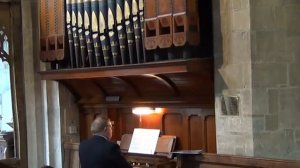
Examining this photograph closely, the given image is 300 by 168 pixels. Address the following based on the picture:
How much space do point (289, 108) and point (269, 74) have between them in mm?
363

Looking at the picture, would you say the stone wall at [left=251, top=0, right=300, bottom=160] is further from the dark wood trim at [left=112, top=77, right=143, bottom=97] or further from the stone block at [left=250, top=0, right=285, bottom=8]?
the dark wood trim at [left=112, top=77, right=143, bottom=97]

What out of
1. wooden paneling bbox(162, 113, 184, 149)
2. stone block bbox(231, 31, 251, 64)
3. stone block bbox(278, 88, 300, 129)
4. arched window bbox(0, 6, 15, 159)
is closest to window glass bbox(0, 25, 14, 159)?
arched window bbox(0, 6, 15, 159)

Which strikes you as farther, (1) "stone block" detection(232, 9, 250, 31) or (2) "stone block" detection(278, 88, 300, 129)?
(2) "stone block" detection(278, 88, 300, 129)

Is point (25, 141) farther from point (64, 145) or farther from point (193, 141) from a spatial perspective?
point (193, 141)

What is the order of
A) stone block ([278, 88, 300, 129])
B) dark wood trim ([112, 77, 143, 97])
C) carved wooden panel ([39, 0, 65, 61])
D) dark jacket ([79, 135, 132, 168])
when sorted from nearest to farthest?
dark jacket ([79, 135, 132, 168]) → stone block ([278, 88, 300, 129]) → dark wood trim ([112, 77, 143, 97]) → carved wooden panel ([39, 0, 65, 61])

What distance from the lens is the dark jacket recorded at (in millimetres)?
4469

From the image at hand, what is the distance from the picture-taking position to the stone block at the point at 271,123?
4.96m

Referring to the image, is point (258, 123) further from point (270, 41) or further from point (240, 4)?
point (240, 4)

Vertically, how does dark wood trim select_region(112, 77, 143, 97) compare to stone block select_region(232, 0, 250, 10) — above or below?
below

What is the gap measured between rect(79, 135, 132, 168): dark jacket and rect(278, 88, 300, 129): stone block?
1504 millimetres

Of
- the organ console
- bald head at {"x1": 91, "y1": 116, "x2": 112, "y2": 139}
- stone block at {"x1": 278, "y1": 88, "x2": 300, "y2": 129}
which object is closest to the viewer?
bald head at {"x1": 91, "y1": 116, "x2": 112, "y2": 139}

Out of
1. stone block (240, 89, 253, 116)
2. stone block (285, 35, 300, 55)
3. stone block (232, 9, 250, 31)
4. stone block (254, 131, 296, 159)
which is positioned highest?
stone block (232, 9, 250, 31)

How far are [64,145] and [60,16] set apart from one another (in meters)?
1.63

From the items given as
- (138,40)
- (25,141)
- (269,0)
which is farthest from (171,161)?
(25,141)
